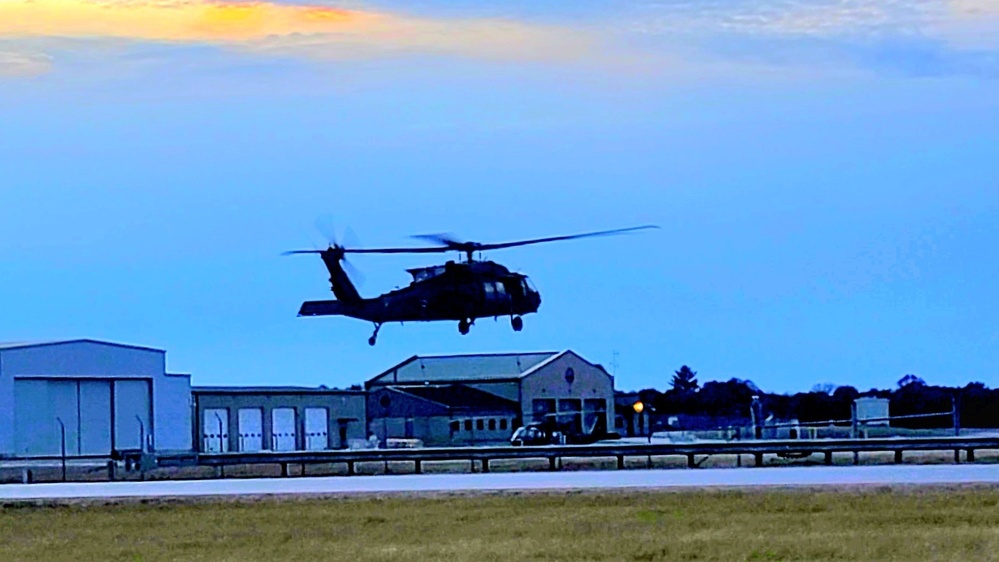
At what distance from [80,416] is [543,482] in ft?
118

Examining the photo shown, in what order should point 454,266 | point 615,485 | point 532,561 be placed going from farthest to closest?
point 454,266 → point 615,485 → point 532,561

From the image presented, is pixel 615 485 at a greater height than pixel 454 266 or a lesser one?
lesser

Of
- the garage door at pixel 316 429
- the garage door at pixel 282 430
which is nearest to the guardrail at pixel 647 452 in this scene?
the garage door at pixel 282 430

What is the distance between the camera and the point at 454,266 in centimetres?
5484

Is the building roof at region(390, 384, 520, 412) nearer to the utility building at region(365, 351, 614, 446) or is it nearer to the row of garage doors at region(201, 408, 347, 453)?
the utility building at region(365, 351, 614, 446)

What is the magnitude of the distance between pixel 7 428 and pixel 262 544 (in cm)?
4302

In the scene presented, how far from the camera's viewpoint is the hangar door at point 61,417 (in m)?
68.2

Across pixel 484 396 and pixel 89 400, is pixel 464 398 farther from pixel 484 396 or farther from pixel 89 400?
pixel 89 400

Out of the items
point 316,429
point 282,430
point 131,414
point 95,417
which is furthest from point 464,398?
point 95,417

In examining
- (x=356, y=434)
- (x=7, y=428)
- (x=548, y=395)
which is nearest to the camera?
(x=7, y=428)

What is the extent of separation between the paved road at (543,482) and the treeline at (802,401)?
220ft

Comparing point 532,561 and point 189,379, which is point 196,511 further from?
point 189,379

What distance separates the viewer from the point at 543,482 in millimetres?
38875

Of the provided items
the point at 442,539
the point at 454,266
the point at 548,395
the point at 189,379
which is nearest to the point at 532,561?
the point at 442,539
